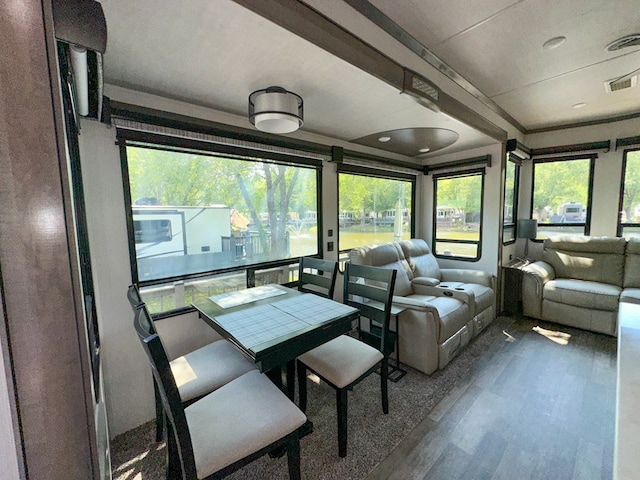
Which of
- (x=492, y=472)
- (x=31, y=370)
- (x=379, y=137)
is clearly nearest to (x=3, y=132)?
(x=31, y=370)

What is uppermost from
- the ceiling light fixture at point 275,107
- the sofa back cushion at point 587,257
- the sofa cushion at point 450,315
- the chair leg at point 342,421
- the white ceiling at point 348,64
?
the white ceiling at point 348,64

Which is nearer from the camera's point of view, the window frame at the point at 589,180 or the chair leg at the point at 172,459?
the chair leg at the point at 172,459

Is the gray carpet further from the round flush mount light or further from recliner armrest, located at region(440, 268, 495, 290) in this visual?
the round flush mount light

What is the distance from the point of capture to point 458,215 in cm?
395

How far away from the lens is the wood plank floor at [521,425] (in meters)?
1.47

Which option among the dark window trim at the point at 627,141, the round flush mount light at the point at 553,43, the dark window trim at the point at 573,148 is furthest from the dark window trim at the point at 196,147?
the dark window trim at the point at 627,141

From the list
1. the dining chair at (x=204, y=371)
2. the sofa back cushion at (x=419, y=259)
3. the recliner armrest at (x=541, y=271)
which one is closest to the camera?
the dining chair at (x=204, y=371)

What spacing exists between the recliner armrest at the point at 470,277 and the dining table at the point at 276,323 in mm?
2489

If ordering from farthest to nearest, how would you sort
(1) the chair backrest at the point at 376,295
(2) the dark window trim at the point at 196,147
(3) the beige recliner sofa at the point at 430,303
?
1. (3) the beige recliner sofa at the point at 430,303
2. (1) the chair backrest at the point at 376,295
3. (2) the dark window trim at the point at 196,147

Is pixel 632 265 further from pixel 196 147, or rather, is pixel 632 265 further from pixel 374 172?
pixel 196 147

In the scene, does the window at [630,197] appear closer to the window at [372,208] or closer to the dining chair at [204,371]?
the window at [372,208]

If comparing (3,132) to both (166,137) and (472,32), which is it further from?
(472,32)

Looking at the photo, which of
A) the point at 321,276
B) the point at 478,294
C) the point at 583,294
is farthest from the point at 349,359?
the point at 583,294

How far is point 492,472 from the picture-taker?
1.45 meters
